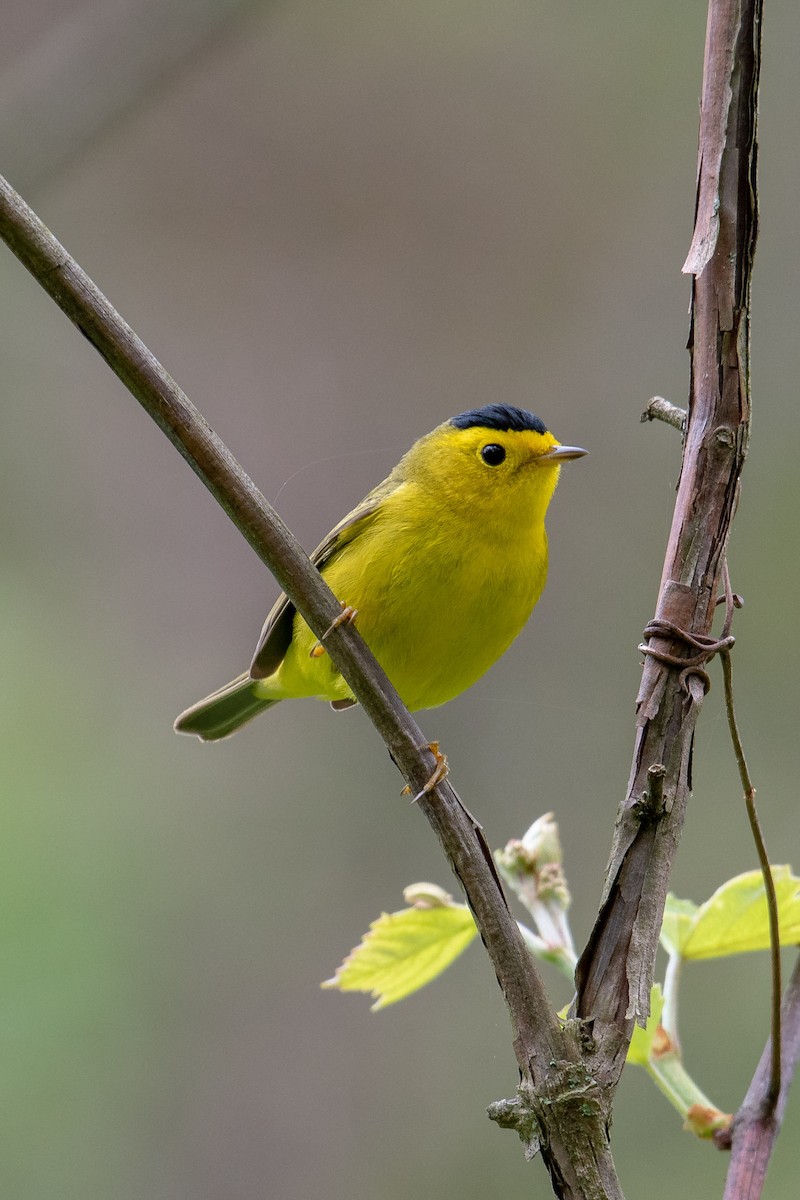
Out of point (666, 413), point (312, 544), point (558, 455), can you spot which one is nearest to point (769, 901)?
point (666, 413)

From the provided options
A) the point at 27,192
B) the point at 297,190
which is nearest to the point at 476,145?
the point at 297,190

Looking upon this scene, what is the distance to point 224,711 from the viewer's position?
3.93 metres

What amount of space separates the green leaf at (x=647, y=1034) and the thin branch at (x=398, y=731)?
0.19 metres

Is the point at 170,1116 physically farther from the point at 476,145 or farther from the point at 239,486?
the point at 476,145

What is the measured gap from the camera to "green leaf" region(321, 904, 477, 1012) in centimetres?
172

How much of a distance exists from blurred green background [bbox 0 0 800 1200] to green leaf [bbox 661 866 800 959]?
8.73 ft

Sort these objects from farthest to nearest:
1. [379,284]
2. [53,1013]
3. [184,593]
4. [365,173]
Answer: [365,173] → [379,284] → [184,593] → [53,1013]

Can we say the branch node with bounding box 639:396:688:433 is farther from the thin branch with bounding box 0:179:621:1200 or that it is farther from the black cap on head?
the black cap on head

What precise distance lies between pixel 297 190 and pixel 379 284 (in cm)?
92

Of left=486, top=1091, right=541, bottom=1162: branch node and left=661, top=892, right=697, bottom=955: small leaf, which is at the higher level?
left=486, top=1091, right=541, bottom=1162: branch node

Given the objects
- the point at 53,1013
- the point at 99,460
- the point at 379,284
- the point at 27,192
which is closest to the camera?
the point at 27,192

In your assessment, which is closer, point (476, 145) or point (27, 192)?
point (27, 192)

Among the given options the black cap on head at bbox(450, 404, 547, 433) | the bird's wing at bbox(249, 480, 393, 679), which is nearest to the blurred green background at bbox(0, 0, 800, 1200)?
the black cap on head at bbox(450, 404, 547, 433)

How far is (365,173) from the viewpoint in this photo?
7.32 m
